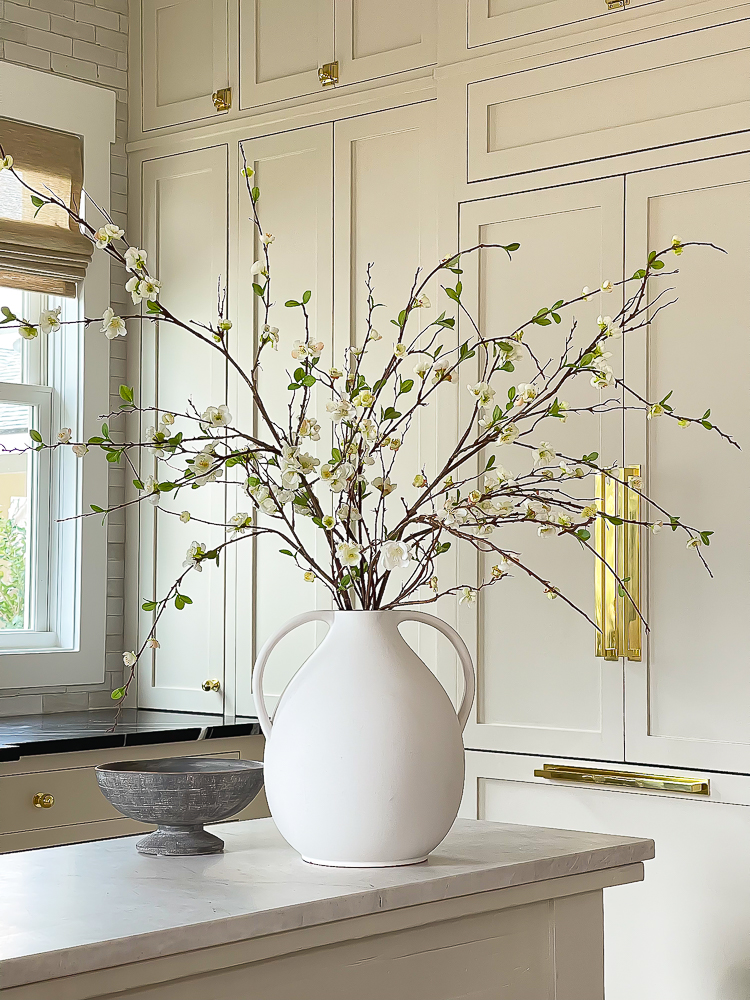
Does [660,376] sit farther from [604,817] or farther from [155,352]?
[155,352]

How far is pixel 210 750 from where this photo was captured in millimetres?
3160

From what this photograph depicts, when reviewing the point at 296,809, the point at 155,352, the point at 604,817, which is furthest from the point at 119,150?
the point at 296,809

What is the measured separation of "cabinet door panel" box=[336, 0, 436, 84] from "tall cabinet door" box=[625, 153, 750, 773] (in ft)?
2.54

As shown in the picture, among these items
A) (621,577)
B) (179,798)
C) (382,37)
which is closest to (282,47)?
(382,37)

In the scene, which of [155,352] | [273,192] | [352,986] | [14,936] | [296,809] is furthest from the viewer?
[155,352]

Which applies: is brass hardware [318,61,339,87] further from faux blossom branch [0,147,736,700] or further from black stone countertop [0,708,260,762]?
black stone countertop [0,708,260,762]

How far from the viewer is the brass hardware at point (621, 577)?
262 cm

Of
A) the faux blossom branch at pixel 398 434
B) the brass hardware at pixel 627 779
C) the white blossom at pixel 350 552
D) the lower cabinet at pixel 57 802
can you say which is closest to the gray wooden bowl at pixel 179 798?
the faux blossom branch at pixel 398 434

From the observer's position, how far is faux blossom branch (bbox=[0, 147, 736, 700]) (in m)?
1.37

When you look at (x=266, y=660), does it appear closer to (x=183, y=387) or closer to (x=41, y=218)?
(x=183, y=387)

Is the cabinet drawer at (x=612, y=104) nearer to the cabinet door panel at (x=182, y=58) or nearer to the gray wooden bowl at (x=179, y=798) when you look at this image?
the cabinet door panel at (x=182, y=58)

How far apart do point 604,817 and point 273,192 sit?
1847 mm

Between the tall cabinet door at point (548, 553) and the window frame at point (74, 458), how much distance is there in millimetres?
1298

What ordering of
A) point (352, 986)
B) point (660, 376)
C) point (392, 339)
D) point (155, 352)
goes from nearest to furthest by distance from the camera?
1. point (352, 986)
2. point (660, 376)
3. point (392, 339)
4. point (155, 352)
